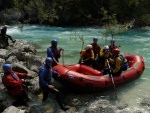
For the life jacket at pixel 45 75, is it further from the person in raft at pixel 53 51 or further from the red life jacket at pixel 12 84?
the person in raft at pixel 53 51

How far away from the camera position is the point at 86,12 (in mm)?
28469

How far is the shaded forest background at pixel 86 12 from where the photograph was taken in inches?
961

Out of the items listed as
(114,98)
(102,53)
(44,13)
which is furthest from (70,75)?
(44,13)

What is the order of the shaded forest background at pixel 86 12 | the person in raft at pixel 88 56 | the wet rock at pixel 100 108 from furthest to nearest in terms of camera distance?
the shaded forest background at pixel 86 12, the person in raft at pixel 88 56, the wet rock at pixel 100 108

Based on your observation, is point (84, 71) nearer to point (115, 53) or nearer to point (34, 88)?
point (115, 53)

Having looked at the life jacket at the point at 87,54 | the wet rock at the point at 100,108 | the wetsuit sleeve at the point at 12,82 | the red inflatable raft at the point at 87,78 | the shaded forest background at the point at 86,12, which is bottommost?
the wet rock at the point at 100,108

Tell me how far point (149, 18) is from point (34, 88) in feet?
59.4

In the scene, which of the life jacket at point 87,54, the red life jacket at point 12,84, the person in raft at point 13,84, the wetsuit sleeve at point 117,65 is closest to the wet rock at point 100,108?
the wetsuit sleeve at point 117,65

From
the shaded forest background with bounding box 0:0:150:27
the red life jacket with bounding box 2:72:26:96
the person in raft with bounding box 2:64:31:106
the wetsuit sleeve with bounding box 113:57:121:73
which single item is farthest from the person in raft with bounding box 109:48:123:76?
the shaded forest background with bounding box 0:0:150:27

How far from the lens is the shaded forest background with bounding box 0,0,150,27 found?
2441cm

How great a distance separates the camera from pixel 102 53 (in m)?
9.78

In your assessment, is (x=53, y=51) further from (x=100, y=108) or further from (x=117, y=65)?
(x=100, y=108)

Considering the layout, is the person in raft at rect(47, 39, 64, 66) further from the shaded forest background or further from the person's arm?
the shaded forest background

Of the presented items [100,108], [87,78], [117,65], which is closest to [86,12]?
[117,65]
